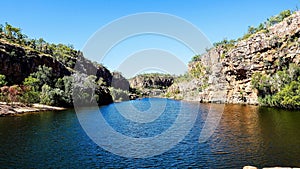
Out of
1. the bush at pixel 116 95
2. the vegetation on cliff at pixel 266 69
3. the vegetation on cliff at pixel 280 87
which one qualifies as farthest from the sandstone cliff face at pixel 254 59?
the bush at pixel 116 95

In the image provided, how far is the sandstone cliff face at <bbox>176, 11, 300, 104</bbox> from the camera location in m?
103

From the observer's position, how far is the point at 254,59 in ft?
385

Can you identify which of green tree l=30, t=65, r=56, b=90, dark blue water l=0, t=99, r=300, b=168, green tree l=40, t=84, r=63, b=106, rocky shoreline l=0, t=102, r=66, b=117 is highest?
green tree l=30, t=65, r=56, b=90

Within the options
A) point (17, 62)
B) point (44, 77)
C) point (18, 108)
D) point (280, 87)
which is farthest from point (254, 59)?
point (17, 62)

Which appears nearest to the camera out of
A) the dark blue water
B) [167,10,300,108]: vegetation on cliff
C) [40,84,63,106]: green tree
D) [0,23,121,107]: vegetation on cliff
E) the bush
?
the dark blue water

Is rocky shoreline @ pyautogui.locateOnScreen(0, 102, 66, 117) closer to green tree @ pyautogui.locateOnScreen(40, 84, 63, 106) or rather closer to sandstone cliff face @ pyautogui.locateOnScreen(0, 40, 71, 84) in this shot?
green tree @ pyautogui.locateOnScreen(40, 84, 63, 106)

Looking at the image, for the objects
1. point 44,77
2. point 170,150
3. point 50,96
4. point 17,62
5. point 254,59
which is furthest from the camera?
point 254,59

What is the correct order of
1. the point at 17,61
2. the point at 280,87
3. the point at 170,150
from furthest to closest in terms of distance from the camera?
the point at 17,61 < the point at 280,87 < the point at 170,150

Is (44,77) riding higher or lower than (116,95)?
higher

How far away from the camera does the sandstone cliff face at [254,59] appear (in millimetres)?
102938

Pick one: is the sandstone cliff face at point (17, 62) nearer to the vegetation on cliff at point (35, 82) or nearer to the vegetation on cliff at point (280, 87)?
the vegetation on cliff at point (35, 82)

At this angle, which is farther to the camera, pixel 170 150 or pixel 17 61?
pixel 17 61

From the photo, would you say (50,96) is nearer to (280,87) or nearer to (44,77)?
(44,77)

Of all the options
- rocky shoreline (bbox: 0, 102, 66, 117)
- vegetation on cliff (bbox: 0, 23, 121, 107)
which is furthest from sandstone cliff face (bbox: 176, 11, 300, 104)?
rocky shoreline (bbox: 0, 102, 66, 117)
